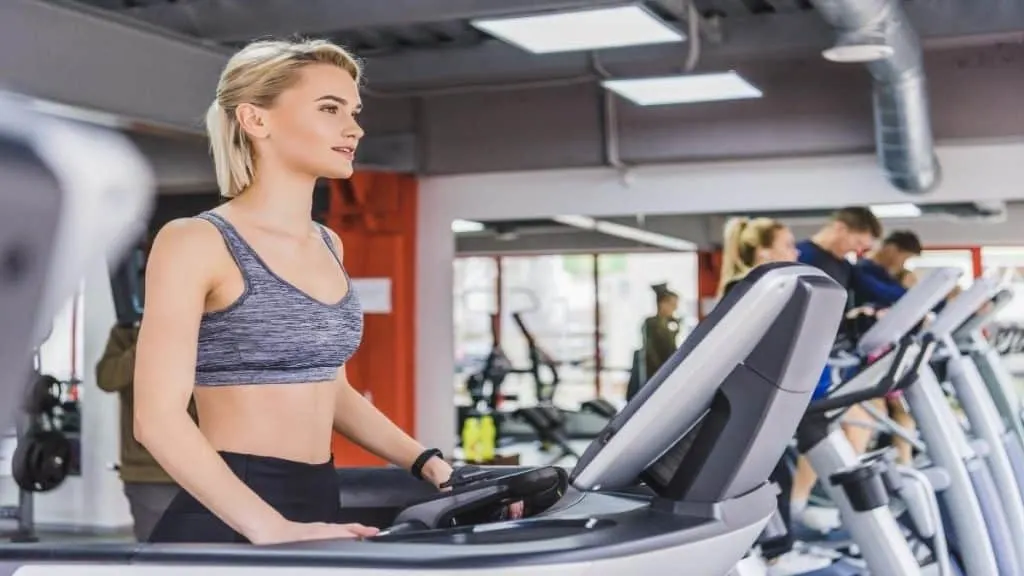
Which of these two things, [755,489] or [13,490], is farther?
[13,490]

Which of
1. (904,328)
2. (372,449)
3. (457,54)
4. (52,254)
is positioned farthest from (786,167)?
(52,254)

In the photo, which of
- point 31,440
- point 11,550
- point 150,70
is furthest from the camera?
point 31,440

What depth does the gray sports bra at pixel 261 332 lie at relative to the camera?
153 centimetres

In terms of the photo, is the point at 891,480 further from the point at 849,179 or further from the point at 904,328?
the point at 849,179

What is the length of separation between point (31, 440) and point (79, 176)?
5.60m

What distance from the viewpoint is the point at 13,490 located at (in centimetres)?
679

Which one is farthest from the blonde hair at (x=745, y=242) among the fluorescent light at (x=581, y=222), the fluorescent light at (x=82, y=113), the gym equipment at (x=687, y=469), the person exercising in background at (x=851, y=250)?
the fluorescent light at (x=581, y=222)

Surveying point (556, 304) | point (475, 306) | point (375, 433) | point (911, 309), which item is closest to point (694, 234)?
point (556, 304)

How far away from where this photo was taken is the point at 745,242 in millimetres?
4906

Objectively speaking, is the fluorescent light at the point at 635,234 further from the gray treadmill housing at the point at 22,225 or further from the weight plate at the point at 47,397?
the gray treadmill housing at the point at 22,225

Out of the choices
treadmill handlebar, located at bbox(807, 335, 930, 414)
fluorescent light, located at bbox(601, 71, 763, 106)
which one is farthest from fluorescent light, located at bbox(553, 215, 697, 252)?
treadmill handlebar, located at bbox(807, 335, 930, 414)

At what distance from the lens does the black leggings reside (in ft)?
4.97

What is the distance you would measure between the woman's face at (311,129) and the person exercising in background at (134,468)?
260 cm

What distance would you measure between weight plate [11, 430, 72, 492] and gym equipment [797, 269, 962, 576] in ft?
12.2
